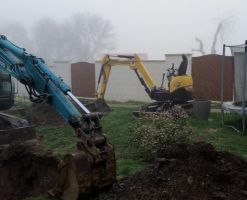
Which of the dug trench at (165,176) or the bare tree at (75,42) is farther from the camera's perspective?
the bare tree at (75,42)

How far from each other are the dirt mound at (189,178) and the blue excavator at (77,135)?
0.47 m

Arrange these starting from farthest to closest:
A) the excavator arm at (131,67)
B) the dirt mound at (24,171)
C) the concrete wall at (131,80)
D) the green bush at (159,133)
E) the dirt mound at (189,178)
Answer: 1. the concrete wall at (131,80)
2. the excavator arm at (131,67)
3. the green bush at (159,133)
4. the dirt mound at (24,171)
5. the dirt mound at (189,178)

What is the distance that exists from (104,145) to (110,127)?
6694 millimetres

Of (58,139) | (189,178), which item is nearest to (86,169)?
(189,178)

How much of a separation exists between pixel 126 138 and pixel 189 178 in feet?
16.6

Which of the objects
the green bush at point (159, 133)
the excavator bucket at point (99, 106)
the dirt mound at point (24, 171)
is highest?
the excavator bucket at point (99, 106)

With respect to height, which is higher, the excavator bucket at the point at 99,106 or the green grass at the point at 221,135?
the excavator bucket at the point at 99,106

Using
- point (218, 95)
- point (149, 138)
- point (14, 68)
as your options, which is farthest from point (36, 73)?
point (218, 95)

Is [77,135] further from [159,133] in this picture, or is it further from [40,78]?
[159,133]

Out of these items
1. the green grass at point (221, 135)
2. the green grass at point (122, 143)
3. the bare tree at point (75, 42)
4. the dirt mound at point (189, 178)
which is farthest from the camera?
the bare tree at point (75, 42)

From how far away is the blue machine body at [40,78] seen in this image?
273 inches

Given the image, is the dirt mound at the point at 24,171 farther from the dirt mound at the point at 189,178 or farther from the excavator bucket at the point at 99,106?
the excavator bucket at the point at 99,106

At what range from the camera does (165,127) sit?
9.11 meters

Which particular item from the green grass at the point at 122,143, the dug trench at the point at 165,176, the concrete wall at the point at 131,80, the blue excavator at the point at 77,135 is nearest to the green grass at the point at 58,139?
the green grass at the point at 122,143
